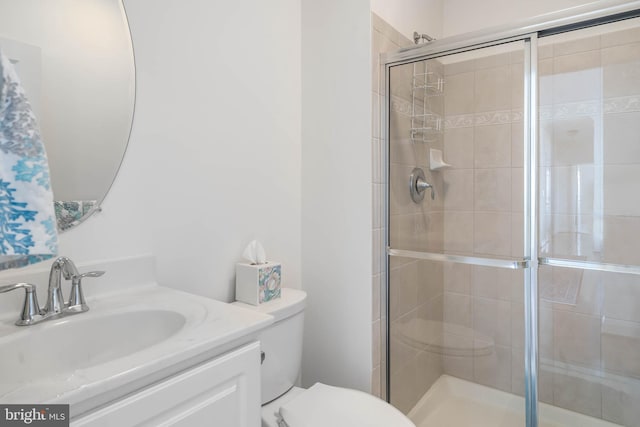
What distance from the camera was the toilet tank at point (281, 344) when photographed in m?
1.31

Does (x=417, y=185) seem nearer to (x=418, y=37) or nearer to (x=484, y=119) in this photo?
(x=484, y=119)

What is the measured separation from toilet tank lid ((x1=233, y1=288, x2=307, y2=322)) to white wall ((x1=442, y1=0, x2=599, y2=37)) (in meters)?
1.77

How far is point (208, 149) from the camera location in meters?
1.39

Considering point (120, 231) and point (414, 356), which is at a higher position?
point (120, 231)

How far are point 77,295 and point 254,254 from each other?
0.63m

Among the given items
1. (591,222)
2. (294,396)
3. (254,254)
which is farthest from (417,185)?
(294,396)

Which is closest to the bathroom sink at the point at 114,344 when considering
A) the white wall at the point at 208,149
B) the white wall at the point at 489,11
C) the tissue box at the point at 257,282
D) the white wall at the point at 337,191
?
the white wall at the point at 208,149

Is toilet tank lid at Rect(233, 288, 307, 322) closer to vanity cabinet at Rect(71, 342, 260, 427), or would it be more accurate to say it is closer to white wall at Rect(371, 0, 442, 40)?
vanity cabinet at Rect(71, 342, 260, 427)

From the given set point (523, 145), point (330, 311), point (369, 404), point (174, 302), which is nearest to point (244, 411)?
point (174, 302)

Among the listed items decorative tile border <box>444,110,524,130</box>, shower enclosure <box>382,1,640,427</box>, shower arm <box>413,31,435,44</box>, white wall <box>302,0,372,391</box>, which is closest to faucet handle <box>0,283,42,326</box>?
white wall <box>302,0,372,391</box>

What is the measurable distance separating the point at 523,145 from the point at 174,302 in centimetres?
133

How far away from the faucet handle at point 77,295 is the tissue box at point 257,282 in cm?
54

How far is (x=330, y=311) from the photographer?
1.75m

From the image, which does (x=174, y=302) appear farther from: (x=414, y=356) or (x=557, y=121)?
(x=557, y=121)
